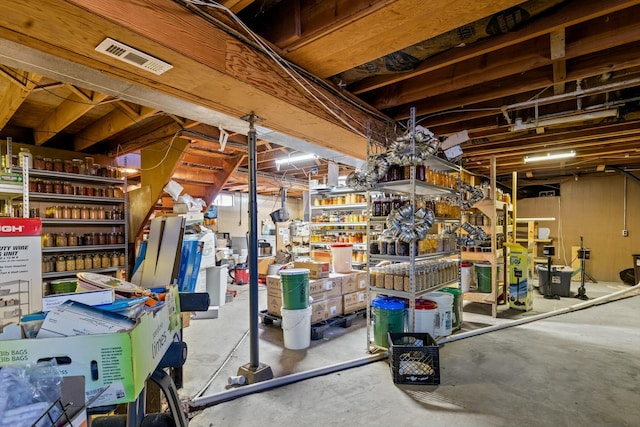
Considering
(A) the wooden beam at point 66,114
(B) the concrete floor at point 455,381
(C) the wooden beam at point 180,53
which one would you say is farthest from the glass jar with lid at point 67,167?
(C) the wooden beam at point 180,53

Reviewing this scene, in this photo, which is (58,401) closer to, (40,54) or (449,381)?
(40,54)

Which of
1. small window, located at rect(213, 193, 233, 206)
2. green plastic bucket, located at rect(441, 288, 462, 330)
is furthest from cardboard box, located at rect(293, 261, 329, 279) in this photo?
small window, located at rect(213, 193, 233, 206)

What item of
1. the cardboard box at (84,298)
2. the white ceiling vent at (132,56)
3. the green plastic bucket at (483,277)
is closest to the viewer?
the cardboard box at (84,298)

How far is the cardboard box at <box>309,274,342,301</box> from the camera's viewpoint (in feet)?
13.1

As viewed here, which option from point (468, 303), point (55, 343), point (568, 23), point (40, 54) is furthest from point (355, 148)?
point (468, 303)

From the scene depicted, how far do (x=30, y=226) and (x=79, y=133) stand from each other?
2.72 metres

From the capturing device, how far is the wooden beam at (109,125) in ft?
11.3

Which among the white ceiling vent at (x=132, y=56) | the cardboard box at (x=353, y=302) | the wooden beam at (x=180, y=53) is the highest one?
the wooden beam at (x=180, y=53)

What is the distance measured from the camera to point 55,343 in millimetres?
839

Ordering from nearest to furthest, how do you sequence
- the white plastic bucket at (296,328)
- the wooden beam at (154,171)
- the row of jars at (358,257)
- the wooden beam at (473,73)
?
the wooden beam at (473,73) < the white plastic bucket at (296,328) < the wooden beam at (154,171) < the row of jars at (358,257)

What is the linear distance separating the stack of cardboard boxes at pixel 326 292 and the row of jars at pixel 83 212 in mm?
2435

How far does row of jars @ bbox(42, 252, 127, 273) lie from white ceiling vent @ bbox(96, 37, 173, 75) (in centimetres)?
328

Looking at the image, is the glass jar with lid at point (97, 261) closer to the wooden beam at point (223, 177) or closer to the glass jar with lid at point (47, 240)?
the glass jar with lid at point (47, 240)

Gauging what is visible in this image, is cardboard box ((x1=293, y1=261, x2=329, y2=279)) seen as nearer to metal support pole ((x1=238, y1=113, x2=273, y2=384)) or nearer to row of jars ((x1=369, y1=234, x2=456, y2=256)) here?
row of jars ((x1=369, y1=234, x2=456, y2=256))
